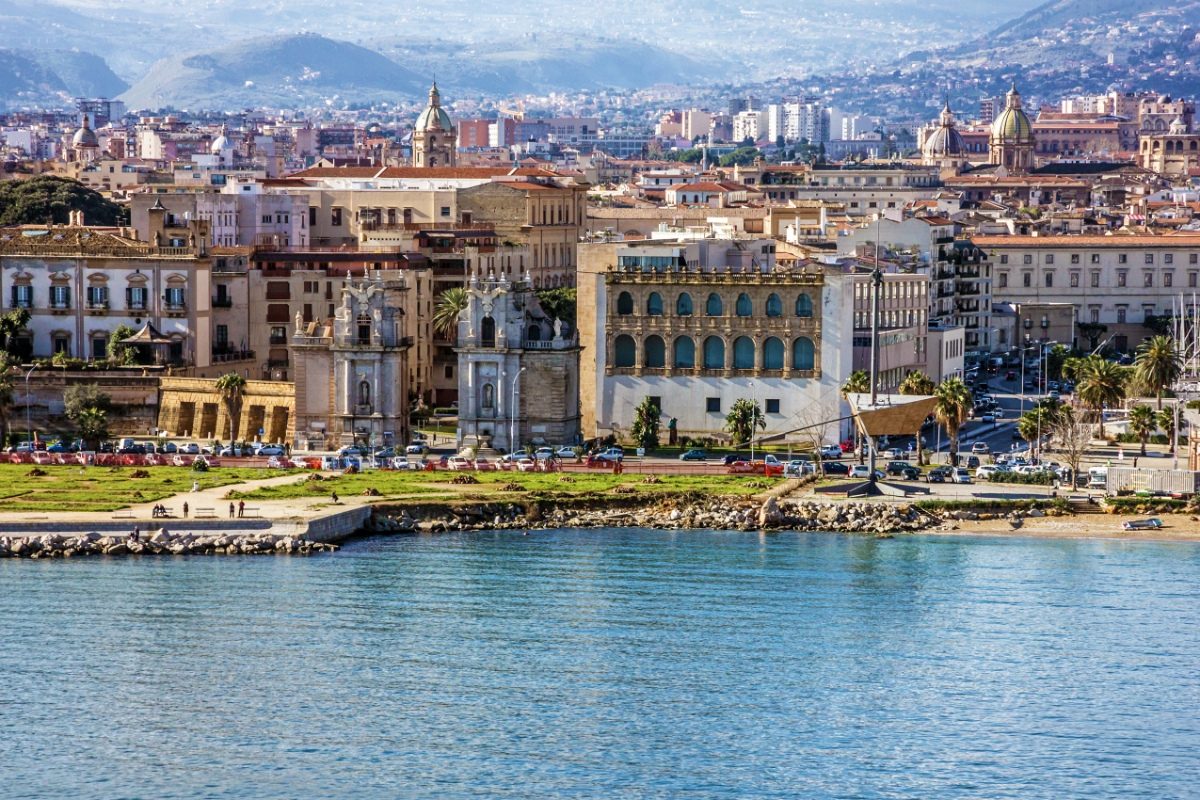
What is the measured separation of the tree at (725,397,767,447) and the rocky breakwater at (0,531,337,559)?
18417 millimetres

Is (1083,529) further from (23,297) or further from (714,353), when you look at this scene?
(23,297)

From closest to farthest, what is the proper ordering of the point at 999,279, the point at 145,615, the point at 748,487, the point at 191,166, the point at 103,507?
the point at 145,615, the point at 103,507, the point at 748,487, the point at 999,279, the point at 191,166

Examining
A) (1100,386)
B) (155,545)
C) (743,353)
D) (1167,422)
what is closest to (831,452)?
(743,353)

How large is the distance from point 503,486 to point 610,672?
75.2 feet

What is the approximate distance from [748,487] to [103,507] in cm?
1782

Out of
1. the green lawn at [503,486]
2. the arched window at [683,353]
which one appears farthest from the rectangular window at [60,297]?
the arched window at [683,353]

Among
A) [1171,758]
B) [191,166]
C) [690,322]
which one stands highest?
[191,166]

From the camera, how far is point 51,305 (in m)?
96.8

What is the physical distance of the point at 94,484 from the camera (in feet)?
259

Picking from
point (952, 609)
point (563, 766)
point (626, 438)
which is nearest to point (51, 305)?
point (626, 438)

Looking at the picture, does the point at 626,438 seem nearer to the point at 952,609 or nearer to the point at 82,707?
the point at 952,609

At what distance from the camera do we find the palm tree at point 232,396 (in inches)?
3519

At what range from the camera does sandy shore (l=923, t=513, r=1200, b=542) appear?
245 ft

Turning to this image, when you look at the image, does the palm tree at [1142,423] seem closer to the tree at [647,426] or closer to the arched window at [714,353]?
the arched window at [714,353]
